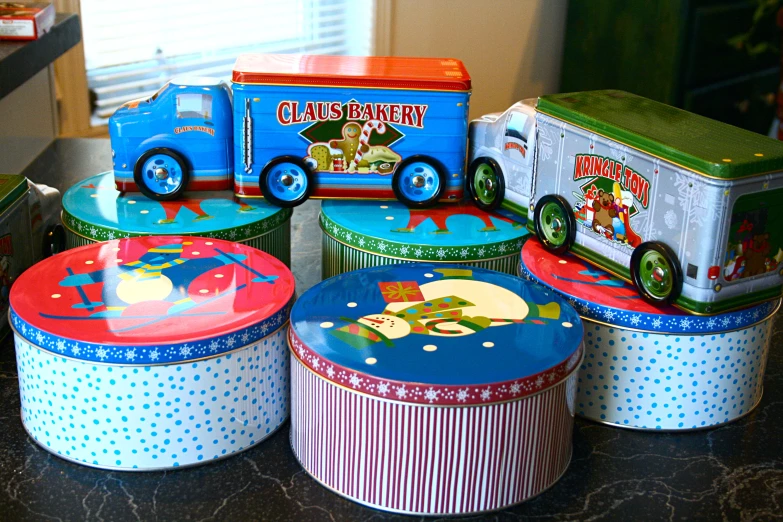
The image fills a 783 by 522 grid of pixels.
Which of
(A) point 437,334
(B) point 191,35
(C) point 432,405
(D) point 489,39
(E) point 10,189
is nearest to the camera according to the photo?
(C) point 432,405

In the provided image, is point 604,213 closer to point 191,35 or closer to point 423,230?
point 423,230

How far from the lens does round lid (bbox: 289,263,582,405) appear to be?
103cm

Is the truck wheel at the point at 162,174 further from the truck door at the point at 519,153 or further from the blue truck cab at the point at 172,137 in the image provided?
the truck door at the point at 519,153

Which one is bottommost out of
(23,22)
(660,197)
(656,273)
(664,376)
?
(664,376)

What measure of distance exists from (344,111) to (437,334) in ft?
1.80

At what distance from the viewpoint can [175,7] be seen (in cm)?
314

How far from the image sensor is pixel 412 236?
147 centimetres

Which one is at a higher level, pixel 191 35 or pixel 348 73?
pixel 348 73

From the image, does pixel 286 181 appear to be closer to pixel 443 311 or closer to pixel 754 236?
pixel 443 311

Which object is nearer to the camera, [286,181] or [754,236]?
[754,236]

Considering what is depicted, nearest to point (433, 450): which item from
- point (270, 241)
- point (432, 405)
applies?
point (432, 405)

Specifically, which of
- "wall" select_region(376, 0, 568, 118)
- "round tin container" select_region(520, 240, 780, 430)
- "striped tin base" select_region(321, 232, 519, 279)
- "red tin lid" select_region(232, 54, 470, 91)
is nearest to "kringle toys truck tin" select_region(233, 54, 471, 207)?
"red tin lid" select_region(232, 54, 470, 91)

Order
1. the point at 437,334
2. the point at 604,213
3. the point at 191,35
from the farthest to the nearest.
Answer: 1. the point at 191,35
2. the point at 604,213
3. the point at 437,334

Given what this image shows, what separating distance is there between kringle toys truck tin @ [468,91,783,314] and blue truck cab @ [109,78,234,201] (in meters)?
0.53
